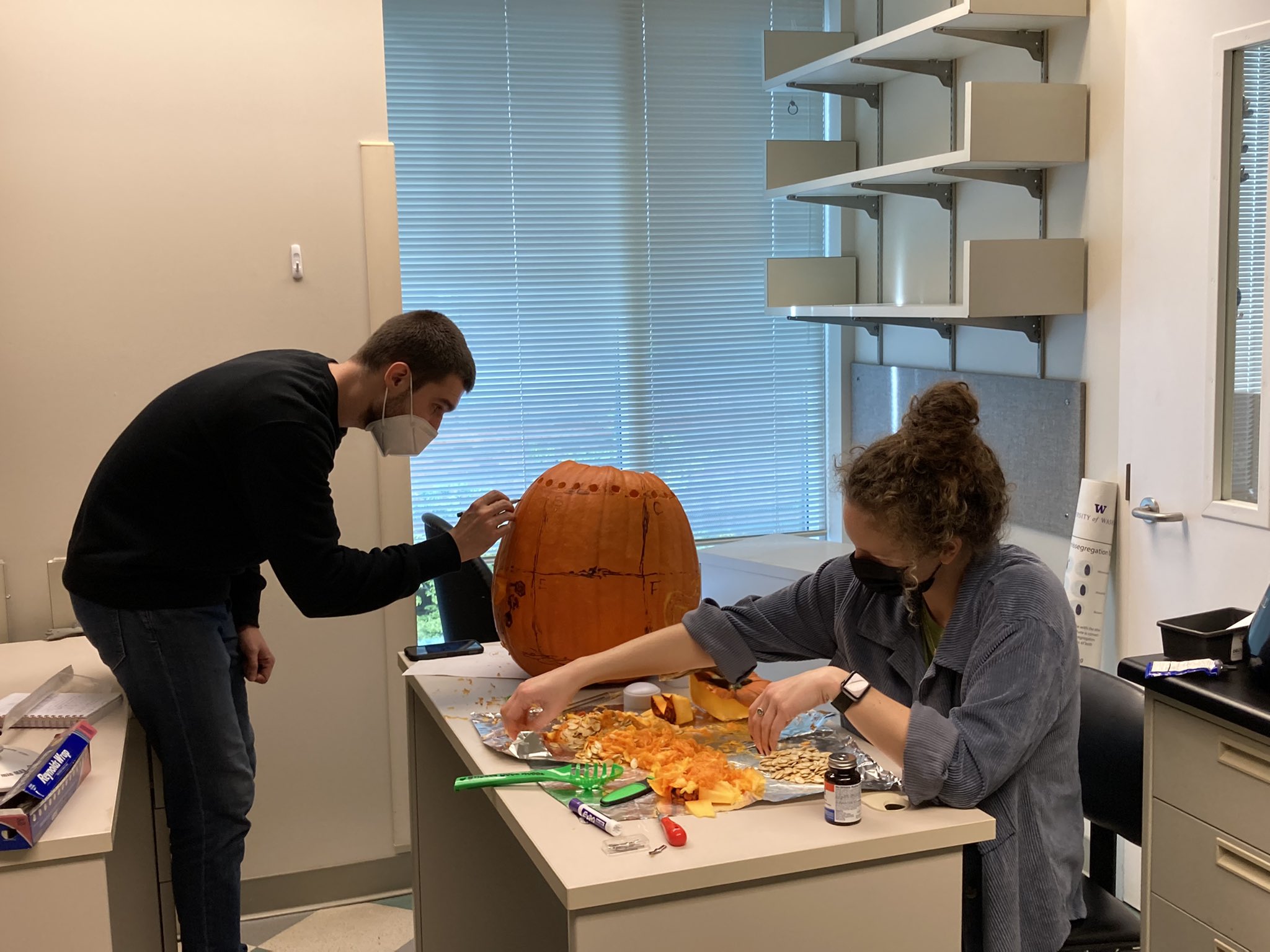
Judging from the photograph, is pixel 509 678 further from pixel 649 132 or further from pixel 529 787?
pixel 649 132

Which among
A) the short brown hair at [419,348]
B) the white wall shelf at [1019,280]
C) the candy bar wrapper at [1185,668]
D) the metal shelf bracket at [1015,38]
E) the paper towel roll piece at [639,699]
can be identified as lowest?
the paper towel roll piece at [639,699]

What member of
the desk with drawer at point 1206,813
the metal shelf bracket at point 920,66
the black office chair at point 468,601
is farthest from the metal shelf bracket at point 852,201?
the desk with drawer at point 1206,813

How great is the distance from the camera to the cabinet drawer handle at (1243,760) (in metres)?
1.64

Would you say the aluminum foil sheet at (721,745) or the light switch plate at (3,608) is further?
the light switch plate at (3,608)

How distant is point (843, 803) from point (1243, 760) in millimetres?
718

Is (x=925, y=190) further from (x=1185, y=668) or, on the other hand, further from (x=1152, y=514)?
(x=1185, y=668)

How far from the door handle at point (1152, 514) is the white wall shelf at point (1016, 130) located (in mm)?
839

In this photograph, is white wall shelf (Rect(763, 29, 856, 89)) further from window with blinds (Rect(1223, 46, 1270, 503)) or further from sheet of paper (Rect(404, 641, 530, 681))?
sheet of paper (Rect(404, 641, 530, 681))

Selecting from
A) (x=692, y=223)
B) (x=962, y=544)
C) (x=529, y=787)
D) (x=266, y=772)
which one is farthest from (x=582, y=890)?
(x=692, y=223)

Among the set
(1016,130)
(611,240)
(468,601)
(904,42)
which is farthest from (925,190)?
(468,601)

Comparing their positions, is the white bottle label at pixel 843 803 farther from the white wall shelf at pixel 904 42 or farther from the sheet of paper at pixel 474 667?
the white wall shelf at pixel 904 42

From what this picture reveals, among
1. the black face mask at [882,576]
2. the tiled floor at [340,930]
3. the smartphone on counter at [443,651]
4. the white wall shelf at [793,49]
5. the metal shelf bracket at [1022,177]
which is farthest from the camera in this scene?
the white wall shelf at [793,49]

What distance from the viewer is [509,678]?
1.99 meters

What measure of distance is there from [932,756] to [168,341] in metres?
1.97
